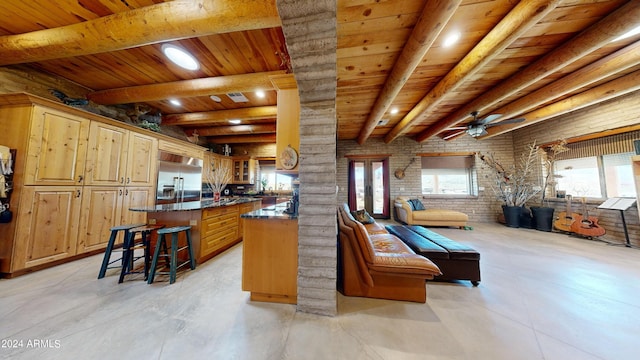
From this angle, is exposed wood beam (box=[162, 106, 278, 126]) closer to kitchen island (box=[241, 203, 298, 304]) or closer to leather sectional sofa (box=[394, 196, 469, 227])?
kitchen island (box=[241, 203, 298, 304])

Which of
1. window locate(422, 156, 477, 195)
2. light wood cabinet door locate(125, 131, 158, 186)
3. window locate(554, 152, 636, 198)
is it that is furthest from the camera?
window locate(422, 156, 477, 195)

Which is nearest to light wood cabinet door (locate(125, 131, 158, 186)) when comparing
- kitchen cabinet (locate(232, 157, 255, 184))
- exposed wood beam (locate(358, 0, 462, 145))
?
kitchen cabinet (locate(232, 157, 255, 184))

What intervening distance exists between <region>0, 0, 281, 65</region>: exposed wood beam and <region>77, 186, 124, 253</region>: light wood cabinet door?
1.82m

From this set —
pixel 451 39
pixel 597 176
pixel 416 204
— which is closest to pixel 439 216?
pixel 416 204

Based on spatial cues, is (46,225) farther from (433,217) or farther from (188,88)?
(433,217)

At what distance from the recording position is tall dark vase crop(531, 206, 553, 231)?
4.68m

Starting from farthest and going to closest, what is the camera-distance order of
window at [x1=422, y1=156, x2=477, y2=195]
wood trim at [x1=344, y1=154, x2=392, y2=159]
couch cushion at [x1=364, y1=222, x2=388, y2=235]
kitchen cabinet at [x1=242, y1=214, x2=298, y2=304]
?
1. wood trim at [x1=344, y1=154, x2=392, y2=159]
2. window at [x1=422, y1=156, x2=477, y2=195]
3. couch cushion at [x1=364, y1=222, x2=388, y2=235]
4. kitchen cabinet at [x1=242, y1=214, x2=298, y2=304]

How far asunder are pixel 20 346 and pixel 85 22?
9.61 ft

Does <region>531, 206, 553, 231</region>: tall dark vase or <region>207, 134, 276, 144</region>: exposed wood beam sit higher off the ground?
<region>207, 134, 276, 144</region>: exposed wood beam

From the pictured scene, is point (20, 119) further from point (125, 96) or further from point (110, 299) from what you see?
point (110, 299)

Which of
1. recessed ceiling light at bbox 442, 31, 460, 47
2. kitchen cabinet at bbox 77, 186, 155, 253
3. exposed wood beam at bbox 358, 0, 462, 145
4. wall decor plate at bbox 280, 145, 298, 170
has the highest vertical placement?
recessed ceiling light at bbox 442, 31, 460, 47

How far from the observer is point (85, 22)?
1986mm

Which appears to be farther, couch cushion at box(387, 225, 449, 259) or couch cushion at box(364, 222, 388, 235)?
couch cushion at box(364, 222, 388, 235)

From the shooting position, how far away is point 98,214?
3.00 m
